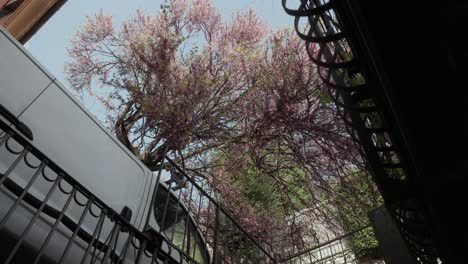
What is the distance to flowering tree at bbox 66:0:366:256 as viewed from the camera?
669 centimetres

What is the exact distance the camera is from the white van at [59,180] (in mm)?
2057

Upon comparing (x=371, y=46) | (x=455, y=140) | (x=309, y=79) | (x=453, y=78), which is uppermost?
(x=309, y=79)

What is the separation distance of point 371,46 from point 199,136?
575 centimetres

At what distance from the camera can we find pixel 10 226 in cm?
212

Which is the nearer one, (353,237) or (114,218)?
(114,218)

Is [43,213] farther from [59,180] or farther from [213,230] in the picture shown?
[213,230]

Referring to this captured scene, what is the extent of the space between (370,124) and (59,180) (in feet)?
7.48

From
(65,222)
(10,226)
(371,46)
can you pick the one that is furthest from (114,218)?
(371,46)

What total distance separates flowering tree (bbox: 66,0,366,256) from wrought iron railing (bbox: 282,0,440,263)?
3596mm

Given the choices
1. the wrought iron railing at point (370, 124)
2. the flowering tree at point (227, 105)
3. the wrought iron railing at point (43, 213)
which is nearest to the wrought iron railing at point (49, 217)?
the wrought iron railing at point (43, 213)

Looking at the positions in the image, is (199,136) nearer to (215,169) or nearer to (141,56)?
(215,169)

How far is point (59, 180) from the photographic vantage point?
6.82ft

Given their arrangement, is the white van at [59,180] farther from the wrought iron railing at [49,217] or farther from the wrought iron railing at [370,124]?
the wrought iron railing at [370,124]

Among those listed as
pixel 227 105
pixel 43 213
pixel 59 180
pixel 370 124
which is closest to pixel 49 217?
pixel 43 213
